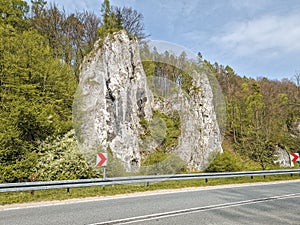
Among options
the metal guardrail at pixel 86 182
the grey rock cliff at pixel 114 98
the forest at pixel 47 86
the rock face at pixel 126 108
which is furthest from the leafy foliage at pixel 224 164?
the grey rock cliff at pixel 114 98

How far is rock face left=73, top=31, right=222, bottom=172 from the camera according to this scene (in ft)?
51.0

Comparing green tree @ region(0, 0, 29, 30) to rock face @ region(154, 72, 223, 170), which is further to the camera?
rock face @ region(154, 72, 223, 170)

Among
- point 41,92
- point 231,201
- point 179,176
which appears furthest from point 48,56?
point 231,201

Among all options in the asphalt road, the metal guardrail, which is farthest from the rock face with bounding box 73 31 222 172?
the asphalt road

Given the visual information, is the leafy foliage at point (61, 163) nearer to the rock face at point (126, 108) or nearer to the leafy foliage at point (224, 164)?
the rock face at point (126, 108)

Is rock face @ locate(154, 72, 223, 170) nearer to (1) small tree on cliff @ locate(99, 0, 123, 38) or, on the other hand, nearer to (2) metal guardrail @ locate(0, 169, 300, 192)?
(1) small tree on cliff @ locate(99, 0, 123, 38)

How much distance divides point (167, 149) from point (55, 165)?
386 inches

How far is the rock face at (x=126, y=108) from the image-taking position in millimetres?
15555

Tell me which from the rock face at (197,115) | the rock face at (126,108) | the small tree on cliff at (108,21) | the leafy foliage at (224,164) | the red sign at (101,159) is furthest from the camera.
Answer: the rock face at (197,115)

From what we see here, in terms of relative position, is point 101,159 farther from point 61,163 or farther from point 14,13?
point 14,13

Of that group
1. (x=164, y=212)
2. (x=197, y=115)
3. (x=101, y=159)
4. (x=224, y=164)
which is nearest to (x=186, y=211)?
(x=164, y=212)

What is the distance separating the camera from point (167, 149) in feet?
61.2

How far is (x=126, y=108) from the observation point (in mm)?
19016

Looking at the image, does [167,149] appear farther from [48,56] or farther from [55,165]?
[48,56]
